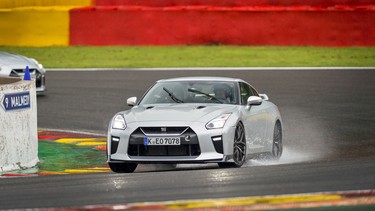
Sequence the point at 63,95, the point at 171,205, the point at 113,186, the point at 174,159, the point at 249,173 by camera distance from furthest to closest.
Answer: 1. the point at 63,95
2. the point at 174,159
3. the point at 249,173
4. the point at 113,186
5. the point at 171,205

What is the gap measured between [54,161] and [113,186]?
5.22 meters

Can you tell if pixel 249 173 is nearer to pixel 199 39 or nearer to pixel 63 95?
pixel 63 95

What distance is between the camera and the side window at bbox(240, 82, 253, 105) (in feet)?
50.3

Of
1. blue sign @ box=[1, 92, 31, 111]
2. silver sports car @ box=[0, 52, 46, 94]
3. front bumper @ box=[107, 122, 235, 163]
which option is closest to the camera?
front bumper @ box=[107, 122, 235, 163]

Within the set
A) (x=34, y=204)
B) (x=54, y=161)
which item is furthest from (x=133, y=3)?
(x=34, y=204)

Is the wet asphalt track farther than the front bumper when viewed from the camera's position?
No

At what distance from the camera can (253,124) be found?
1501cm

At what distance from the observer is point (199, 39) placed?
30969mm

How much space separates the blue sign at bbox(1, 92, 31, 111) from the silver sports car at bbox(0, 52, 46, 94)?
28.3ft

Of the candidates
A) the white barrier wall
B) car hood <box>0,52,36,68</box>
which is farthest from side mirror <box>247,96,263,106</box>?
car hood <box>0,52,36,68</box>

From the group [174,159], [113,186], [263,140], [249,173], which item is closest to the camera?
[113,186]

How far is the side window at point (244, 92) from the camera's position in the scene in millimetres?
15325

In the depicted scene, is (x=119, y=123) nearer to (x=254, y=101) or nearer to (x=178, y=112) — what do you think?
(x=178, y=112)

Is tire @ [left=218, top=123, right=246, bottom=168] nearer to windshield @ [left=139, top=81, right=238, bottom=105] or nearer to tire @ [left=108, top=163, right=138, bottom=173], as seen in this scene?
windshield @ [left=139, top=81, right=238, bottom=105]
